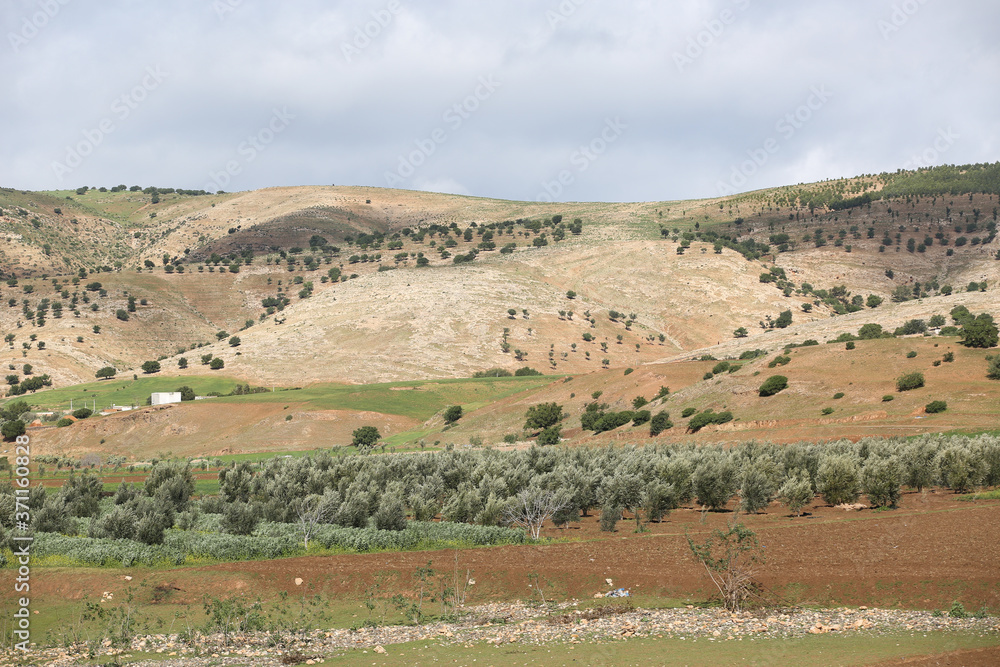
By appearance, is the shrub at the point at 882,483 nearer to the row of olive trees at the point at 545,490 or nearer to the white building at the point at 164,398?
the row of olive trees at the point at 545,490

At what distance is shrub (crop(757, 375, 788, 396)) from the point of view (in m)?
60.1

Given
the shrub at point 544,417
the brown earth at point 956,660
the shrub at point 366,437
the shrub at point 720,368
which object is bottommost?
the shrub at point 366,437

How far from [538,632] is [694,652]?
12.0 feet

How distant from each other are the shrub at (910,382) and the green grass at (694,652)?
138 ft

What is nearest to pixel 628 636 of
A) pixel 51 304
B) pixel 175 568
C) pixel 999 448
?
pixel 175 568

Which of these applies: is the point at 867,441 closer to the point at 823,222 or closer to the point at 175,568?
the point at 175,568

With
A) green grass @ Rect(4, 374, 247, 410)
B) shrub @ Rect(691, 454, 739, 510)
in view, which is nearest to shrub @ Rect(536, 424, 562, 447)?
shrub @ Rect(691, 454, 739, 510)

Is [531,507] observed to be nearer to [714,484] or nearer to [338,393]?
[714,484]

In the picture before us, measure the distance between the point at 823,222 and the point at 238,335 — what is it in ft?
430

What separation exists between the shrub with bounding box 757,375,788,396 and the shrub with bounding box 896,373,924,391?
312 inches

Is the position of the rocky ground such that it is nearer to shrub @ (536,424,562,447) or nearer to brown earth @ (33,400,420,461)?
shrub @ (536,424,562,447)

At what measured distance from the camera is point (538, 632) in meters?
18.3

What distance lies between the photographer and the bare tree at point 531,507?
98.4 feet

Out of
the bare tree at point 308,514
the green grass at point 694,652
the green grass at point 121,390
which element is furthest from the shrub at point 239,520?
the green grass at point 121,390
